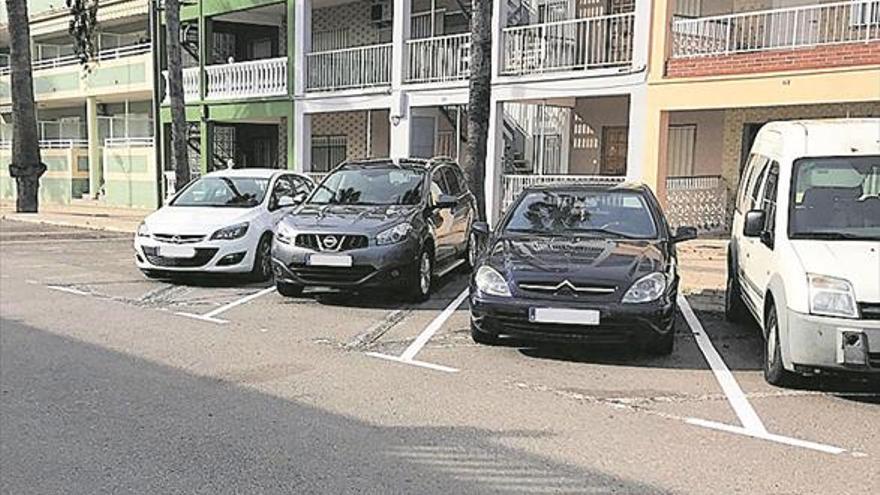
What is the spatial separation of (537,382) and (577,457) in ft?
5.90

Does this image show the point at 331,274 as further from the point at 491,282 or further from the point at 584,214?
the point at 584,214

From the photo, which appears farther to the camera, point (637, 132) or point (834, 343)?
point (637, 132)

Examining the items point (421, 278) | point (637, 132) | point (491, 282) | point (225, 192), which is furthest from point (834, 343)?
point (637, 132)

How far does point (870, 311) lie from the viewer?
612 cm

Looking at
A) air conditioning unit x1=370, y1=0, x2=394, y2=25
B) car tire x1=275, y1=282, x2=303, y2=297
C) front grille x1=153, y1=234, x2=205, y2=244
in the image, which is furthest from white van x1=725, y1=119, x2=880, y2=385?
air conditioning unit x1=370, y1=0, x2=394, y2=25

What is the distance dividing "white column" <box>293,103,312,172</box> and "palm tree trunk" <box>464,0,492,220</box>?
9531mm

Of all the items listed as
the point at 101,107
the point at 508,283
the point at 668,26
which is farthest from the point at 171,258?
the point at 101,107

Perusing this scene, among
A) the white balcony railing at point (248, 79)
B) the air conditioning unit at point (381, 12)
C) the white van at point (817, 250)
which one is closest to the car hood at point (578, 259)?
the white van at point (817, 250)

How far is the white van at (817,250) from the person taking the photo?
243 inches

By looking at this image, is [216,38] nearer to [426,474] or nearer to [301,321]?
[301,321]

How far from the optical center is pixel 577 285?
746 cm

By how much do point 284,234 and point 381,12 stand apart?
15.3 meters

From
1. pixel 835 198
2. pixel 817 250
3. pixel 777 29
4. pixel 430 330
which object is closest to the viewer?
pixel 817 250

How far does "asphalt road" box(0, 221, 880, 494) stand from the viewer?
4.95 m
